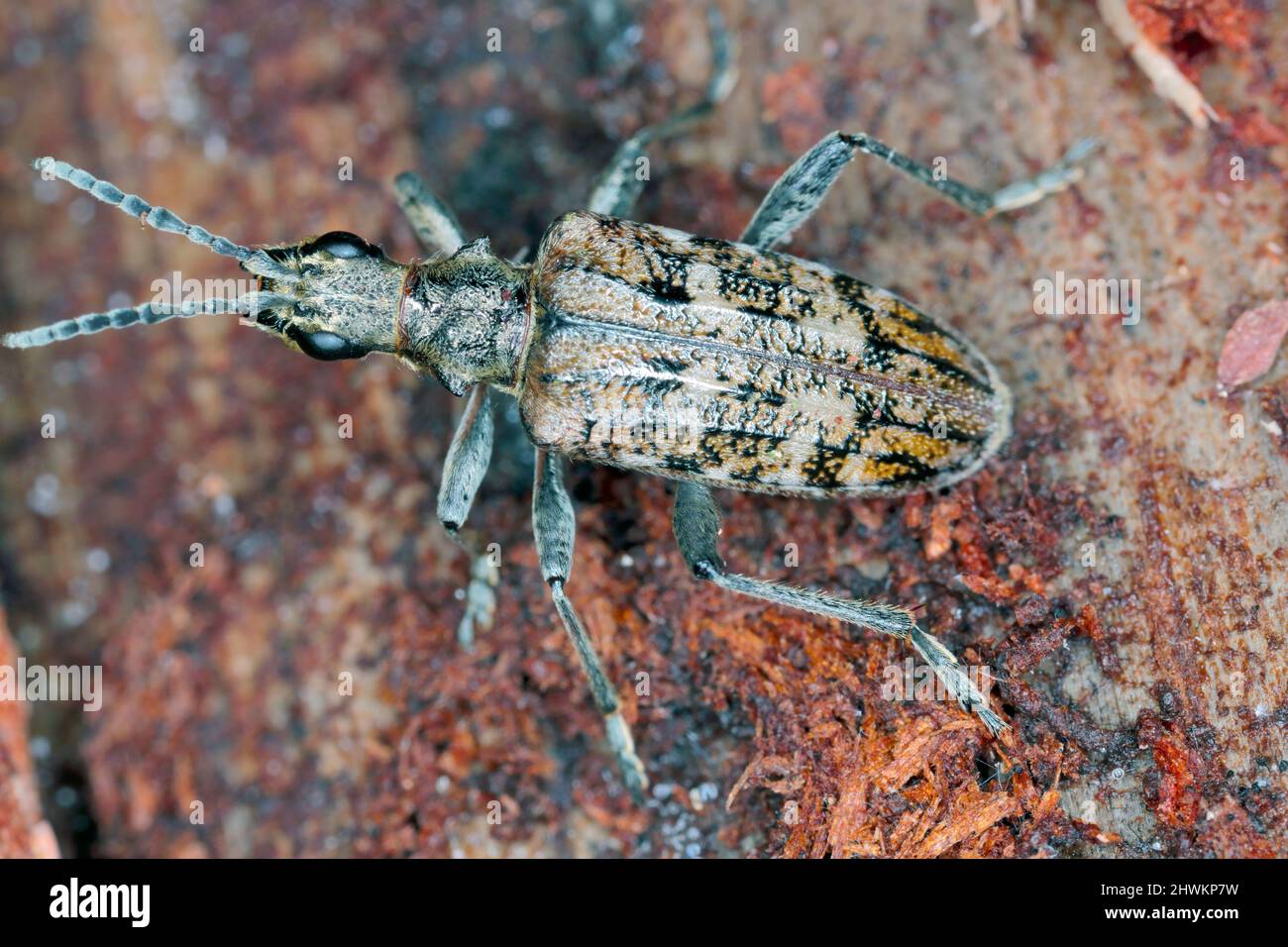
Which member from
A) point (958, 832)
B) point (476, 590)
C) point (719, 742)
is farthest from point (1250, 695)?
point (476, 590)

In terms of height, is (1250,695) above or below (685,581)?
below

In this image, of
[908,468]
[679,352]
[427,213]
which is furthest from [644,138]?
[908,468]

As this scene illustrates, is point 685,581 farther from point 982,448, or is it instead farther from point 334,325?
point 334,325

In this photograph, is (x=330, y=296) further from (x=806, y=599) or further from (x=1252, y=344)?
(x=1252, y=344)

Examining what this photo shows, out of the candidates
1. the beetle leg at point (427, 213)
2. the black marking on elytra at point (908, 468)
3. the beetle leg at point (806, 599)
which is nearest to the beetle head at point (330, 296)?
the beetle leg at point (427, 213)

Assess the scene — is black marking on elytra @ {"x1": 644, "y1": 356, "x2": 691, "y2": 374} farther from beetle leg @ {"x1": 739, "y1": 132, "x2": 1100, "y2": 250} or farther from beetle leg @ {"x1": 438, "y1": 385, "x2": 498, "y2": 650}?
beetle leg @ {"x1": 438, "y1": 385, "x2": 498, "y2": 650}

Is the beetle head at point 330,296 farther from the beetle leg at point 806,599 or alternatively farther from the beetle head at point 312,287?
the beetle leg at point 806,599
